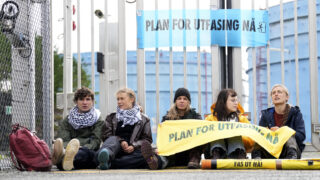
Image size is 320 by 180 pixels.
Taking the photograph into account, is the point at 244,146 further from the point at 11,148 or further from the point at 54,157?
the point at 11,148

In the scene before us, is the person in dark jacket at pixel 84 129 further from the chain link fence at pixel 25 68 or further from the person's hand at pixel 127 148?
the chain link fence at pixel 25 68

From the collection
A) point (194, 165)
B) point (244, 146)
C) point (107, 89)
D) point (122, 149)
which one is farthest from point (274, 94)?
point (107, 89)

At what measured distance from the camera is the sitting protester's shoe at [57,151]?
4.64 m

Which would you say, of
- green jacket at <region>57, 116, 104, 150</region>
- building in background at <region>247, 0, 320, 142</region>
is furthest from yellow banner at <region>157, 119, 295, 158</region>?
building in background at <region>247, 0, 320, 142</region>

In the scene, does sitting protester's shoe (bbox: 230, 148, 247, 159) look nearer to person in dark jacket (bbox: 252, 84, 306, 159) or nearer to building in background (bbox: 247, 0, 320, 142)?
person in dark jacket (bbox: 252, 84, 306, 159)

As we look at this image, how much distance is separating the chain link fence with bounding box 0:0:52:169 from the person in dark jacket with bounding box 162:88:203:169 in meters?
1.36

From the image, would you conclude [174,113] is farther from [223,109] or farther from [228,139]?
[228,139]

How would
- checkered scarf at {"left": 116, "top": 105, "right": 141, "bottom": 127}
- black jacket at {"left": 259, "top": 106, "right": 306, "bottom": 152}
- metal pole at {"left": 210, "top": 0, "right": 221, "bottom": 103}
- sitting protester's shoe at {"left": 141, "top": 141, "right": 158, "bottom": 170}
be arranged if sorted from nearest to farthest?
1. sitting protester's shoe at {"left": 141, "top": 141, "right": 158, "bottom": 170}
2. black jacket at {"left": 259, "top": 106, "right": 306, "bottom": 152}
3. checkered scarf at {"left": 116, "top": 105, "right": 141, "bottom": 127}
4. metal pole at {"left": 210, "top": 0, "right": 221, "bottom": 103}

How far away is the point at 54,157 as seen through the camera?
4.71m

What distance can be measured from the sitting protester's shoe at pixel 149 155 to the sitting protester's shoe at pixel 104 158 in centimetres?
33

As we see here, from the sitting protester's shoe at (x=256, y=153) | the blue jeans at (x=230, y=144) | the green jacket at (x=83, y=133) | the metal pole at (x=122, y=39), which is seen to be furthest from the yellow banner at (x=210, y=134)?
the metal pole at (x=122, y=39)

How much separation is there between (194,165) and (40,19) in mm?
2374

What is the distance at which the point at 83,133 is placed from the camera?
5.25 m

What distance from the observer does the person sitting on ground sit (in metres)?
4.74
